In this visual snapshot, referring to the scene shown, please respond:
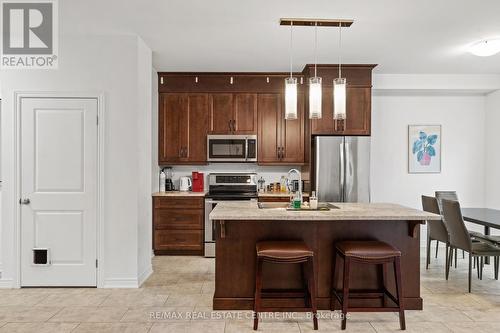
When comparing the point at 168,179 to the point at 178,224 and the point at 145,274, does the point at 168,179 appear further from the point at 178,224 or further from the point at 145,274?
the point at 145,274

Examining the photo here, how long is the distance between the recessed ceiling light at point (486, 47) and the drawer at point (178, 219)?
396 centimetres

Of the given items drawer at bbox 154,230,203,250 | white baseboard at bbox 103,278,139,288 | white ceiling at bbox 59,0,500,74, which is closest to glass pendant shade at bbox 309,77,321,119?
white ceiling at bbox 59,0,500,74

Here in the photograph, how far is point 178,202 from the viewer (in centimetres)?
517

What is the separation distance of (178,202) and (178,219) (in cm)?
24

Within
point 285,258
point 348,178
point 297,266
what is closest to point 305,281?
point 297,266

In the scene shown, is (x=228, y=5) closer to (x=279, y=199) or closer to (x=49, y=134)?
(x=49, y=134)

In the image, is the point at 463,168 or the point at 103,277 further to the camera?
the point at 463,168

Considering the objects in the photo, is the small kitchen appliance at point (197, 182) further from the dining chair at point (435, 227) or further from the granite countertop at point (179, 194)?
the dining chair at point (435, 227)

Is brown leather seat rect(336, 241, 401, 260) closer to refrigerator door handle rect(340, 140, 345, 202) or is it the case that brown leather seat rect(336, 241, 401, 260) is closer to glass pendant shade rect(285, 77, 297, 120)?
glass pendant shade rect(285, 77, 297, 120)

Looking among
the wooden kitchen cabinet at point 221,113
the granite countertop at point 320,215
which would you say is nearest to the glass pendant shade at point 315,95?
the granite countertop at point 320,215

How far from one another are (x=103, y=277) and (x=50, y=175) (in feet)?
3.99

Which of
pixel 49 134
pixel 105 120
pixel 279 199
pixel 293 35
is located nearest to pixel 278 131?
pixel 279 199

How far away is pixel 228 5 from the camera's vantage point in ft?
10.2

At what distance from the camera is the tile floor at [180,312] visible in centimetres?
291
